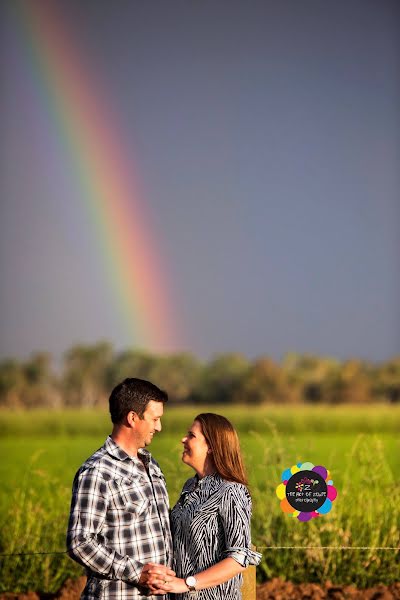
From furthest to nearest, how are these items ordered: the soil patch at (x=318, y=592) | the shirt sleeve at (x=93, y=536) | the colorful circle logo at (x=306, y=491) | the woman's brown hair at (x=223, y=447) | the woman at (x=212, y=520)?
the soil patch at (x=318, y=592) < the colorful circle logo at (x=306, y=491) < the woman's brown hair at (x=223, y=447) < the woman at (x=212, y=520) < the shirt sleeve at (x=93, y=536)

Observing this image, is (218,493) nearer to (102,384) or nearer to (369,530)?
(369,530)

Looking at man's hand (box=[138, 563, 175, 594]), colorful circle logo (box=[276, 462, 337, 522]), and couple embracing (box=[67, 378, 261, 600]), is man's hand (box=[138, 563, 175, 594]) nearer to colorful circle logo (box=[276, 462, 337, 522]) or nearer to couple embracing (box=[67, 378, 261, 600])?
couple embracing (box=[67, 378, 261, 600])

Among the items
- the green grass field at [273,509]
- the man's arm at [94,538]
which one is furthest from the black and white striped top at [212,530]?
the green grass field at [273,509]

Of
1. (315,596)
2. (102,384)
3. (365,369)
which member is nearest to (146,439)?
(315,596)

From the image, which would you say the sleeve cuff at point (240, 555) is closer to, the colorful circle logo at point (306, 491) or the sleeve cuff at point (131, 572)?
the sleeve cuff at point (131, 572)

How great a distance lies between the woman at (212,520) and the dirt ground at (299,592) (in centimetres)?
188

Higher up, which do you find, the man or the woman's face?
the woman's face

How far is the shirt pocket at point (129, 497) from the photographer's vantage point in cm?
220

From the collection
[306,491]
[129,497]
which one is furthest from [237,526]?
[306,491]

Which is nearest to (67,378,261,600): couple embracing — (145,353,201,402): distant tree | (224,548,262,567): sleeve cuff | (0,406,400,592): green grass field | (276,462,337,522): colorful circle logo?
(224,548,262,567): sleeve cuff

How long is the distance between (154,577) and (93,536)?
0.62 ft

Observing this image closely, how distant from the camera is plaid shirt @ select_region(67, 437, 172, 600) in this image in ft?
7.01

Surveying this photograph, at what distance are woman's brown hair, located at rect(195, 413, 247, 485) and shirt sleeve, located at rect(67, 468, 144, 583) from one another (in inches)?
13.2

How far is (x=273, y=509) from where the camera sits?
15.0ft
